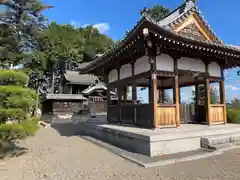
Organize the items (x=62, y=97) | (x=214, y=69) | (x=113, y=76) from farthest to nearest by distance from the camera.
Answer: (x=62, y=97) < (x=113, y=76) < (x=214, y=69)

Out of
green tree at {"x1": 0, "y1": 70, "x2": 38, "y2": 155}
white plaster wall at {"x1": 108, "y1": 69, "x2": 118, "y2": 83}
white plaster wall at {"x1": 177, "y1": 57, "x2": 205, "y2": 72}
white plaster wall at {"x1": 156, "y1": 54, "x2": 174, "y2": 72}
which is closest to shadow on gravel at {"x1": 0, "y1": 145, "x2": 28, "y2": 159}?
green tree at {"x1": 0, "y1": 70, "x2": 38, "y2": 155}

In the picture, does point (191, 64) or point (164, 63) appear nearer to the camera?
point (164, 63)

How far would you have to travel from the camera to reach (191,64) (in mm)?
8445

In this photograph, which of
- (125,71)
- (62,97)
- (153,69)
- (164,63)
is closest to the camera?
(153,69)

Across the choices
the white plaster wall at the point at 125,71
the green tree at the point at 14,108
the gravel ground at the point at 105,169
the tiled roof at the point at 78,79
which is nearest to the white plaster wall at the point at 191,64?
the white plaster wall at the point at 125,71

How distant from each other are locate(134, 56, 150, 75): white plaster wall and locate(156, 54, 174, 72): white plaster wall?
0.42 metres

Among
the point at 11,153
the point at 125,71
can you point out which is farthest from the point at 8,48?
the point at 11,153

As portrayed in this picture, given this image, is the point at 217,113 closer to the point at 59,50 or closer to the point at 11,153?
the point at 11,153

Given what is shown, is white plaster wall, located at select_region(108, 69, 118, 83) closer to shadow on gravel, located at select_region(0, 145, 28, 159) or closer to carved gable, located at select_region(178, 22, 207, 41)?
carved gable, located at select_region(178, 22, 207, 41)

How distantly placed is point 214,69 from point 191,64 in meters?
1.53

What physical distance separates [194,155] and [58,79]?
3111cm

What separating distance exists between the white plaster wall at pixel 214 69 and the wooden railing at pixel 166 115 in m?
2.88

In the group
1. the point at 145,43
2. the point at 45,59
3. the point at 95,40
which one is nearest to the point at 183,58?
the point at 145,43

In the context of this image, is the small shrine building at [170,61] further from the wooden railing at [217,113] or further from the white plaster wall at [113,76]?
the white plaster wall at [113,76]
